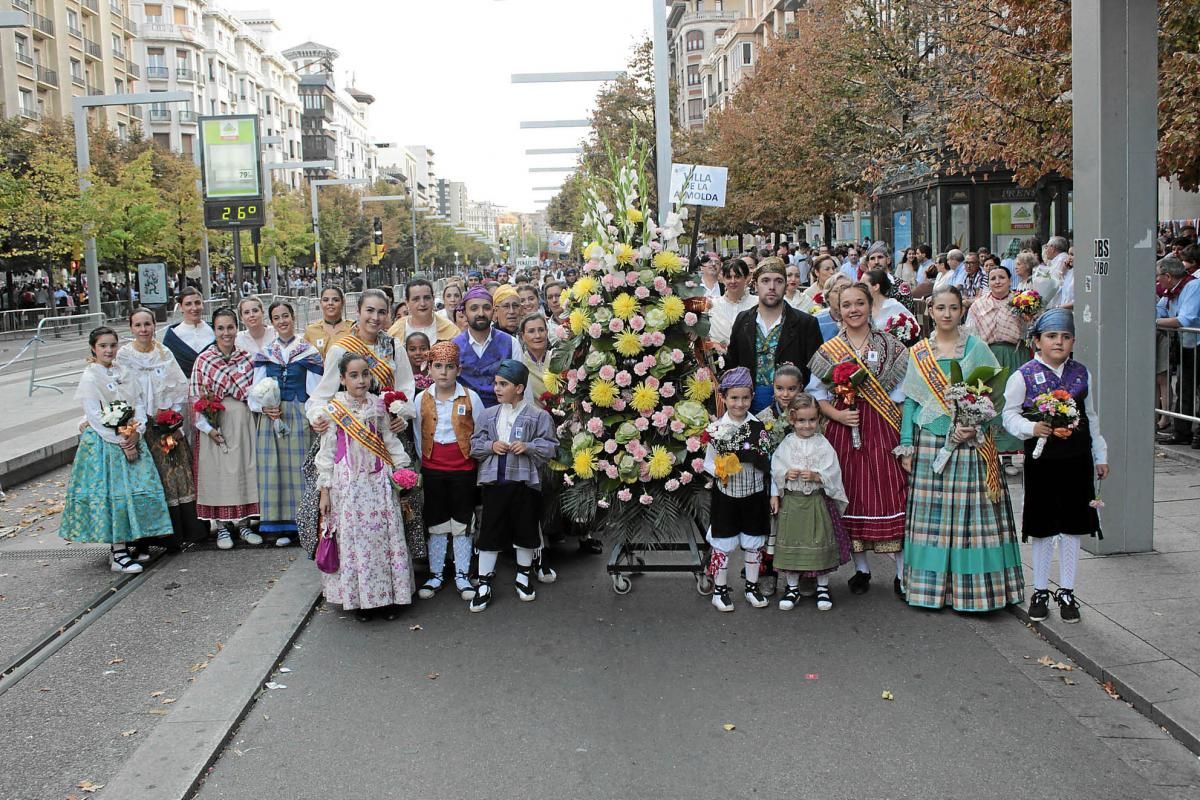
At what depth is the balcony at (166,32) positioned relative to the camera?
8362cm

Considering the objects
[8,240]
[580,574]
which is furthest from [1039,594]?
[8,240]

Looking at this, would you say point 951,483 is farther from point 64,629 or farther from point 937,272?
point 937,272

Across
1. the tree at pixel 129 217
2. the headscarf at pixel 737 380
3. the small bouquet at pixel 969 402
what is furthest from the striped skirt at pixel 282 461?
the tree at pixel 129 217

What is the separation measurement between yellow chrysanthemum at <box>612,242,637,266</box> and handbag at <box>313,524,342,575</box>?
2.45 m

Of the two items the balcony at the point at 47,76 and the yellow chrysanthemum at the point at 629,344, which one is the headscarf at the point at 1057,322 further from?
the balcony at the point at 47,76

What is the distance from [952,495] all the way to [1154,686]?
1563 millimetres

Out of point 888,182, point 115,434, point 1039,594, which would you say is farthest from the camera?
point 888,182

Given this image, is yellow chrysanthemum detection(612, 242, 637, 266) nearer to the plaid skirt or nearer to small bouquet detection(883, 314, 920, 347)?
small bouquet detection(883, 314, 920, 347)

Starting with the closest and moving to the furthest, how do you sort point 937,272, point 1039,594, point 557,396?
point 1039,594 → point 557,396 → point 937,272

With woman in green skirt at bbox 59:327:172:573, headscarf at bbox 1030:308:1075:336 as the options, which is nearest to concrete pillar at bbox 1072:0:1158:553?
headscarf at bbox 1030:308:1075:336

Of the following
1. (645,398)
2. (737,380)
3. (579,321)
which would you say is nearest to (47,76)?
(579,321)

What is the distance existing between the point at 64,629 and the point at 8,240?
33487 millimetres

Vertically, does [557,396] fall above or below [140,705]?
above

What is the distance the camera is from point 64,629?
7188mm
